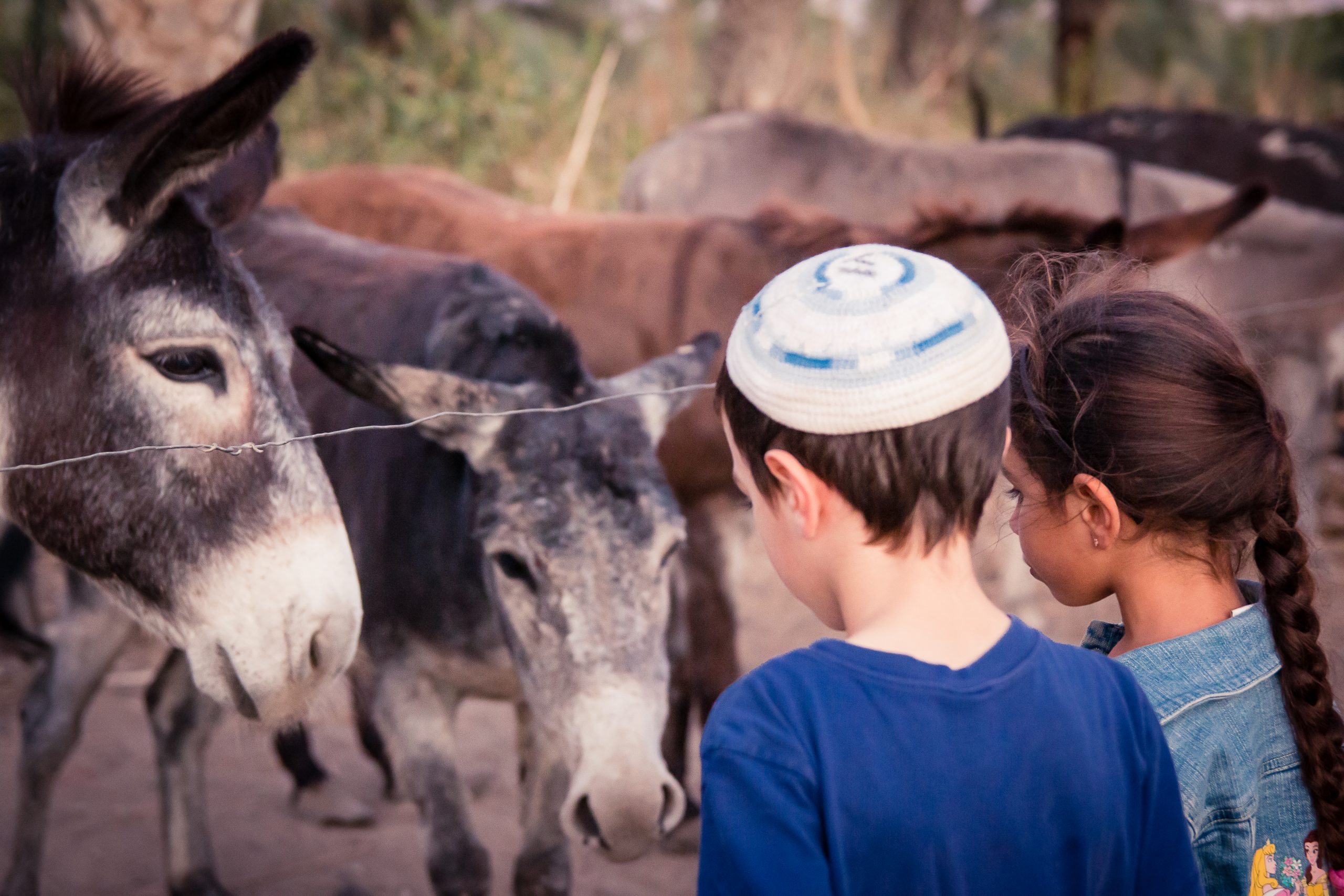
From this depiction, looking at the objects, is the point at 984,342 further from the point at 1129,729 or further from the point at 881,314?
the point at 1129,729

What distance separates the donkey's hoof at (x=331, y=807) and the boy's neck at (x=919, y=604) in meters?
3.11

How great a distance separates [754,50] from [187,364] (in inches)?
345

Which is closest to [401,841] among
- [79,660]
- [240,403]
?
[79,660]

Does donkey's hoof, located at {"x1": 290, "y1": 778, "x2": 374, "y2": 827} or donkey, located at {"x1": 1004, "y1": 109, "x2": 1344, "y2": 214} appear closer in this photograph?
donkey's hoof, located at {"x1": 290, "y1": 778, "x2": 374, "y2": 827}

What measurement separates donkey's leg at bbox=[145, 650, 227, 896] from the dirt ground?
198 mm

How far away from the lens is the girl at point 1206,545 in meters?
1.41

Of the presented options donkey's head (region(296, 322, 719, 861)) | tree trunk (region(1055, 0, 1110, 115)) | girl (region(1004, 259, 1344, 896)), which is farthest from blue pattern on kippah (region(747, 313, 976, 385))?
tree trunk (region(1055, 0, 1110, 115))

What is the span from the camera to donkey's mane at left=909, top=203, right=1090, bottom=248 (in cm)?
379

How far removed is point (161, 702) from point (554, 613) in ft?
5.80

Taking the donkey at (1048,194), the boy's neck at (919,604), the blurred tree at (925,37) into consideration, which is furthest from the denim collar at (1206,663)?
the blurred tree at (925,37)

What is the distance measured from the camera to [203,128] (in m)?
1.85

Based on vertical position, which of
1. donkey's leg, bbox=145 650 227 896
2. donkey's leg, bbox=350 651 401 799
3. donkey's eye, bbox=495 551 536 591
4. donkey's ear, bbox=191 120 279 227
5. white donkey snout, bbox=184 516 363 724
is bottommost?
donkey's leg, bbox=350 651 401 799

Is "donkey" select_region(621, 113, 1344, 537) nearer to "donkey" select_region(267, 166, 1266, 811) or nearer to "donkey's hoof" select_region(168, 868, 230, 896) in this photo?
"donkey" select_region(267, 166, 1266, 811)

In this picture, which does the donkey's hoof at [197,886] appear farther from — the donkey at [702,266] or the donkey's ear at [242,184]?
the donkey's ear at [242,184]
